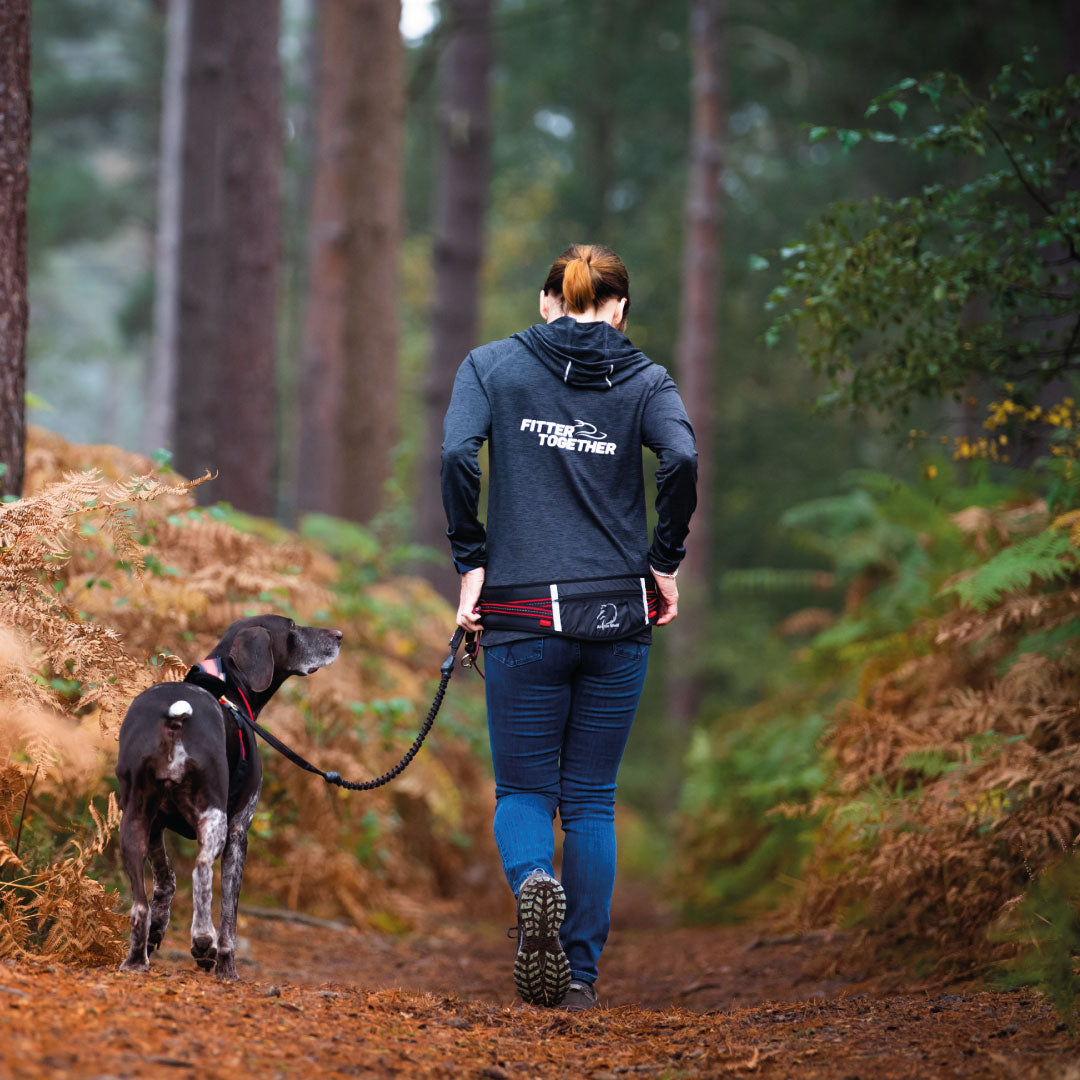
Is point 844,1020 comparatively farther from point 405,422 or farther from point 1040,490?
point 405,422

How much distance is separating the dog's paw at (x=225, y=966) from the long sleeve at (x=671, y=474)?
6.55ft

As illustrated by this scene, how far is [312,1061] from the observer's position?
2.96m

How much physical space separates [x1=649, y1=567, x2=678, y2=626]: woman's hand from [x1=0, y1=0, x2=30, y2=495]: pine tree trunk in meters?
2.79

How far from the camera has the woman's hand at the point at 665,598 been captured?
4.36m

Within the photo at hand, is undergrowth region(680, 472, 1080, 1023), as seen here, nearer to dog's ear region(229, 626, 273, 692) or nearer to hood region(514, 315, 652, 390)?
hood region(514, 315, 652, 390)

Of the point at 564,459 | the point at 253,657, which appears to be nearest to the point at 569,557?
the point at 564,459

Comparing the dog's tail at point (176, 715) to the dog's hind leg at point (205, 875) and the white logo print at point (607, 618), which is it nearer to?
the dog's hind leg at point (205, 875)

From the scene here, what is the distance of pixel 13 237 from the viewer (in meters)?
5.16

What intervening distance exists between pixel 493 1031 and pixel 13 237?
3.89 m

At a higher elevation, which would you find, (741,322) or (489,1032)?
(741,322)

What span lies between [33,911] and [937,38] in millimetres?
15308

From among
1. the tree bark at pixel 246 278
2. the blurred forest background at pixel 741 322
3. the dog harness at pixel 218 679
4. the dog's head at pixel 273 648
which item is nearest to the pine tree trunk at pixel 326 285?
the blurred forest background at pixel 741 322

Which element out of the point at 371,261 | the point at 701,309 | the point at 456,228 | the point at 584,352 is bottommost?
the point at 584,352

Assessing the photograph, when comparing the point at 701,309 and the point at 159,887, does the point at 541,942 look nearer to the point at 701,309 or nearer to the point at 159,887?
the point at 159,887
